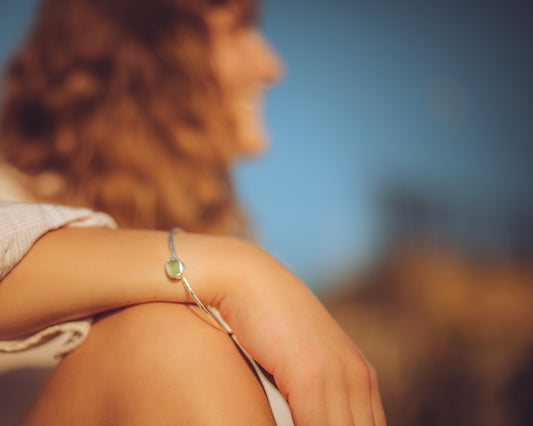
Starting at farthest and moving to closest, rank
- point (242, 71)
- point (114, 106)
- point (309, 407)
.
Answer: point (242, 71) → point (114, 106) → point (309, 407)

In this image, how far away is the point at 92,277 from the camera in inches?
14.3

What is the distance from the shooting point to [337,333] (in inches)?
14.8

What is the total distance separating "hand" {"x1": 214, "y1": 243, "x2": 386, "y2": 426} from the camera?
33cm

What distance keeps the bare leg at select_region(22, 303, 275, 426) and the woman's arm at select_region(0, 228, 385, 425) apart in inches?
0.9

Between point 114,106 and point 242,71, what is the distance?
2.05 feet

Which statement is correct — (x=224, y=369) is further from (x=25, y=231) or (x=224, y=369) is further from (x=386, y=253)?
(x=386, y=253)

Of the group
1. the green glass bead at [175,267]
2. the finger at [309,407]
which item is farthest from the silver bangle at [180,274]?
Result: the finger at [309,407]

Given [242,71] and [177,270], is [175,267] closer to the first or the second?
[177,270]

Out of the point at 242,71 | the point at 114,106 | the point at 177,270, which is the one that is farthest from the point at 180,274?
the point at 242,71

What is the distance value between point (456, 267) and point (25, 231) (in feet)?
11.4

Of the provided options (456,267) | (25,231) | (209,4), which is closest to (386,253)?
(456,267)

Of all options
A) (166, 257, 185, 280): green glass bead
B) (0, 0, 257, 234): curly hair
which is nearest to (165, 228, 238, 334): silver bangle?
(166, 257, 185, 280): green glass bead

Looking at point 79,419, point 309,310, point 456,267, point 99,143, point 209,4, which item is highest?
point 209,4

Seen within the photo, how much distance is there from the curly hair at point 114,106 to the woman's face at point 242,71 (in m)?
0.12
